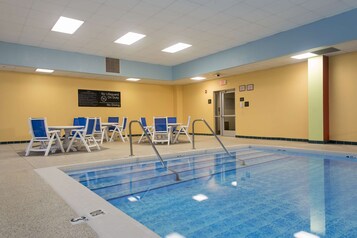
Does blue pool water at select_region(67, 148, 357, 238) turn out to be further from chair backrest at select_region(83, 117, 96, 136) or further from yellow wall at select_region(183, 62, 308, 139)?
yellow wall at select_region(183, 62, 308, 139)

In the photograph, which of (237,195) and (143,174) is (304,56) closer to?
(237,195)

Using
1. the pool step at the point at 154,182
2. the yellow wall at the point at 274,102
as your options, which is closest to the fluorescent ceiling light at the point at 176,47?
the yellow wall at the point at 274,102

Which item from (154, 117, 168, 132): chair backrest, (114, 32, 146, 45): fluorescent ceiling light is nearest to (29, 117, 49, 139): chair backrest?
(154, 117, 168, 132): chair backrest

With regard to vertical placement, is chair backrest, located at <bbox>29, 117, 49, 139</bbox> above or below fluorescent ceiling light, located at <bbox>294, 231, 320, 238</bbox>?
above

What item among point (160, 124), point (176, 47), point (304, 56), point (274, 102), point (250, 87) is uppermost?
point (176, 47)

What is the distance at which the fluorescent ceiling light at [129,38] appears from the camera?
6925 millimetres

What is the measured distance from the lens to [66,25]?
20.1ft

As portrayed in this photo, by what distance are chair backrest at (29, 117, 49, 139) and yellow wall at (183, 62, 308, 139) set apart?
7.06m

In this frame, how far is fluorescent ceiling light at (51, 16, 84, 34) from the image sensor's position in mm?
5855

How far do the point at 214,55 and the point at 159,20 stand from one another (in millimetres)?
3585

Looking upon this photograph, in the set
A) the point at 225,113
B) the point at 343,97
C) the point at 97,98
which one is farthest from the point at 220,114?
the point at 97,98

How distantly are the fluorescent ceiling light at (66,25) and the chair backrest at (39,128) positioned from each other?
2.44 m

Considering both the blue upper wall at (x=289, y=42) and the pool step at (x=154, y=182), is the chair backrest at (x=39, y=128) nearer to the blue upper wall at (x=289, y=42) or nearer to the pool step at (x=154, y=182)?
the pool step at (x=154, y=182)

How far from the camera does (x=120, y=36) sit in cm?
702
